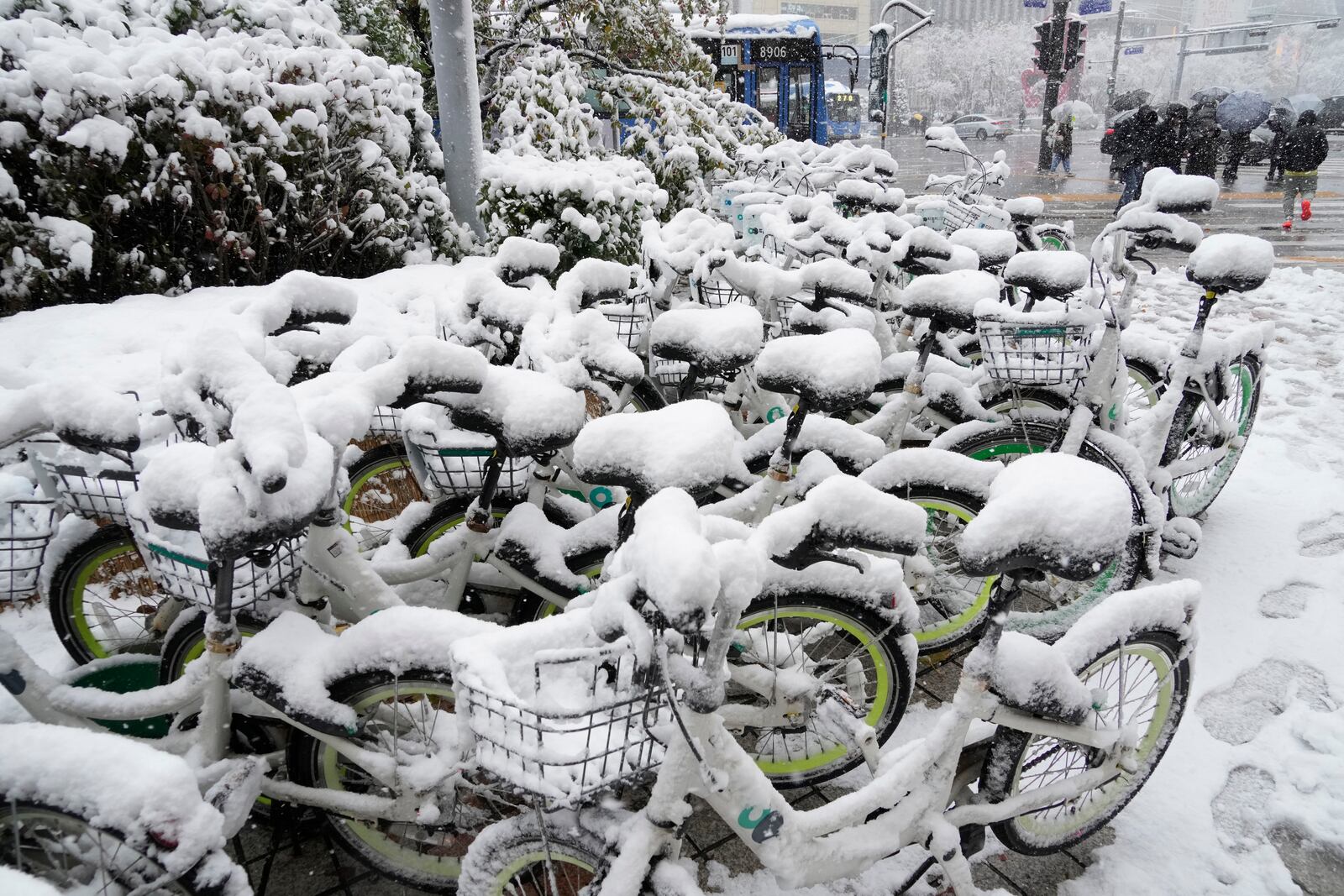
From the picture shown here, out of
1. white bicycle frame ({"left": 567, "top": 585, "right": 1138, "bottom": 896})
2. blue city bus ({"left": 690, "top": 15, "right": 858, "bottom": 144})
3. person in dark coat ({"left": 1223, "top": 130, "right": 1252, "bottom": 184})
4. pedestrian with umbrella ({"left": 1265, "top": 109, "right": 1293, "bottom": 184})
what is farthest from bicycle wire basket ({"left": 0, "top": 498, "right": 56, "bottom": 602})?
person in dark coat ({"left": 1223, "top": 130, "right": 1252, "bottom": 184})

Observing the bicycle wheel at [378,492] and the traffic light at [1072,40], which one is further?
the traffic light at [1072,40]

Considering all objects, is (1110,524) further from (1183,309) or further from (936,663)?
(1183,309)

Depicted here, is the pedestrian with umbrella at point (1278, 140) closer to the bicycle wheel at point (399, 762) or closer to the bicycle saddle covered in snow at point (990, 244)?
the bicycle saddle covered in snow at point (990, 244)

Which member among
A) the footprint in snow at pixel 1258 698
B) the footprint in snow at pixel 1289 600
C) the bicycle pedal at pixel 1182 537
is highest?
the bicycle pedal at pixel 1182 537

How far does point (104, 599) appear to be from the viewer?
278 centimetres

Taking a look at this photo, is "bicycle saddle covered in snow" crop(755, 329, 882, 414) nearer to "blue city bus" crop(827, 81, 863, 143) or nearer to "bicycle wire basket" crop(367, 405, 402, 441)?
"bicycle wire basket" crop(367, 405, 402, 441)

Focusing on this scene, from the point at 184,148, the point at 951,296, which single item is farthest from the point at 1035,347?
the point at 184,148

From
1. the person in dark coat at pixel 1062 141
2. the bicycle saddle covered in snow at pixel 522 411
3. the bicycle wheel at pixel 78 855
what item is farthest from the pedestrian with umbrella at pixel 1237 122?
the bicycle wheel at pixel 78 855

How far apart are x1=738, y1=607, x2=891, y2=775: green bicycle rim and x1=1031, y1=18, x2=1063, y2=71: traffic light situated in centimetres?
2067

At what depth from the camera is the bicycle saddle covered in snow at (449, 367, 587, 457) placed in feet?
6.09

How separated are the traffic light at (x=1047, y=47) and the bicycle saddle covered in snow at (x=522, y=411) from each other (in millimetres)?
20976

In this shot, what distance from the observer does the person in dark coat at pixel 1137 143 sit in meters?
11.9

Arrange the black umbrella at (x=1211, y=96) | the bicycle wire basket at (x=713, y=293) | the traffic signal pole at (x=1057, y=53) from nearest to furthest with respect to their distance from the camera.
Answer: the bicycle wire basket at (x=713, y=293) < the black umbrella at (x=1211, y=96) < the traffic signal pole at (x=1057, y=53)

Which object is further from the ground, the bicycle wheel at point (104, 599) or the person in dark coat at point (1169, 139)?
the person in dark coat at point (1169, 139)
